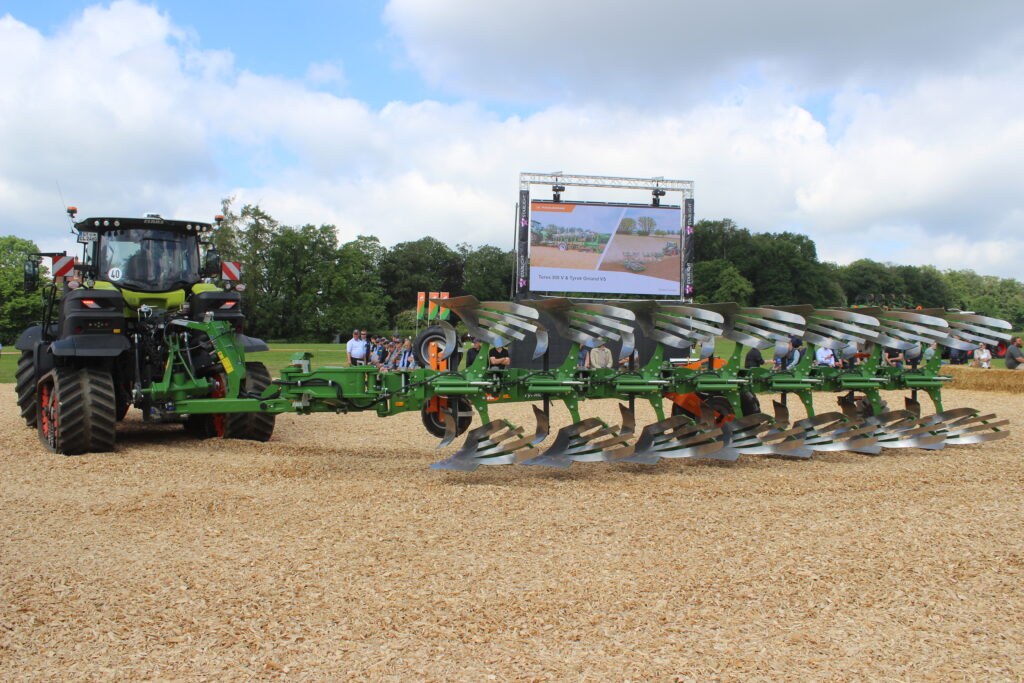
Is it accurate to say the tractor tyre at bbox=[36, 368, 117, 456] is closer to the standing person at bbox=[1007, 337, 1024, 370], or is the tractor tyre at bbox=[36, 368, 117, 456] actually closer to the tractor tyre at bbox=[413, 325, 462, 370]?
the tractor tyre at bbox=[413, 325, 462, 370]

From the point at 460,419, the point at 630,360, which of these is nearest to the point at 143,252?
the point at 460,419

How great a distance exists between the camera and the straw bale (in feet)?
53.7

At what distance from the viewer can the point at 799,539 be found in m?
4.62

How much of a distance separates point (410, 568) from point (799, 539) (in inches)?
86.6

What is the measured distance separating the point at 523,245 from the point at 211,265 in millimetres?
12418

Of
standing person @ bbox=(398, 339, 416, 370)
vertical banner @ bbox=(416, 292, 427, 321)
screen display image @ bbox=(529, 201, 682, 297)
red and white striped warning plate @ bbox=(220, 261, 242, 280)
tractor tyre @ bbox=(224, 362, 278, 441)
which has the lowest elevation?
tractor tyre @ bbox=(224, 362, 278, 441)

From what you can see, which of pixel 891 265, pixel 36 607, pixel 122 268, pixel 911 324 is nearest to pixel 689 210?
pixel 911 324

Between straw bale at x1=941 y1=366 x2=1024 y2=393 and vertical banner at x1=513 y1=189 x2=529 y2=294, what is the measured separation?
9.82 metres

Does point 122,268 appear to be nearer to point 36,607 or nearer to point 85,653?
point 36,607

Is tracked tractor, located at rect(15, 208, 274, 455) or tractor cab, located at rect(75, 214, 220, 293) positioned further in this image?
tractor cab, located at rect(75, 214, 220, 293)

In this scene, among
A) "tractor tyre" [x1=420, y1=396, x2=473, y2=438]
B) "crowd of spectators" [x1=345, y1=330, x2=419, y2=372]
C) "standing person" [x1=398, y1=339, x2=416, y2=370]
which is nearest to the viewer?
"tractor tyre" [x1=420, y1=396, x2=473, y2=438]

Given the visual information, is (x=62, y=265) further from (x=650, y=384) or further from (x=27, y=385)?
(x=650, y=384)

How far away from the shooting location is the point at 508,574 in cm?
402

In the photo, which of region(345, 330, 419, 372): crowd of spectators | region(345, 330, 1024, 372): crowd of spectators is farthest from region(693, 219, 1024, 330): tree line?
region(345, 330, 419, 372): crowd of spectators
